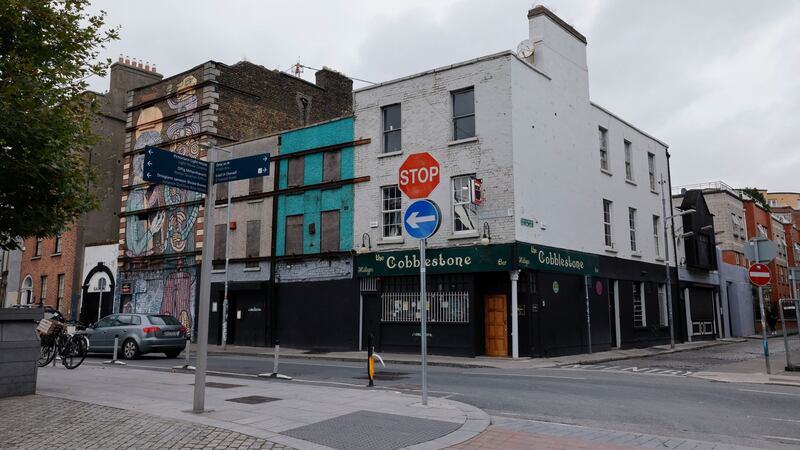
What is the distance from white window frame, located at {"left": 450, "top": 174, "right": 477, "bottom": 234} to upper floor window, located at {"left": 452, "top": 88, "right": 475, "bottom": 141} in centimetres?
163

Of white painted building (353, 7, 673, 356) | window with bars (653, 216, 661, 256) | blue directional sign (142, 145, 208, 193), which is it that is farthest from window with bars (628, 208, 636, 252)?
blue directional sign (142, 145, 208, 193)

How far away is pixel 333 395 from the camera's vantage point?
10.0 metres

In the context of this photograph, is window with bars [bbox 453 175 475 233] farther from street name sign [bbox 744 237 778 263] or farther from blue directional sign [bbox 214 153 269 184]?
blue directional sign [bbox 214 153 269 184]

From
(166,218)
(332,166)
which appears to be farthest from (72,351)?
(166,218)

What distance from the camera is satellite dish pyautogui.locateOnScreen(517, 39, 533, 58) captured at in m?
23.7

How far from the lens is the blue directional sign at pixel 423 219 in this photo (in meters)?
8.82

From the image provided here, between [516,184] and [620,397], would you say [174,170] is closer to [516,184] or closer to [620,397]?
[620,397]

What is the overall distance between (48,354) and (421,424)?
12.7 m

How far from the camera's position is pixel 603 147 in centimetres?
2725

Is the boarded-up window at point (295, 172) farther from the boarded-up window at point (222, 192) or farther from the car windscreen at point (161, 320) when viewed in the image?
the car windscreen at point (161, 320)

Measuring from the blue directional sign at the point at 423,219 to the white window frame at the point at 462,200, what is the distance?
12.1 metres

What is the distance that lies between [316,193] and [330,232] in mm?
1946

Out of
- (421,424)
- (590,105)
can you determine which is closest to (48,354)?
(421,424)

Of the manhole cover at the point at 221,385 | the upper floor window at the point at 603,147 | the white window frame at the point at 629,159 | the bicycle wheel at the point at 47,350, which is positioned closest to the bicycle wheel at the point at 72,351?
the bicycle wheel at the point at 47,350
